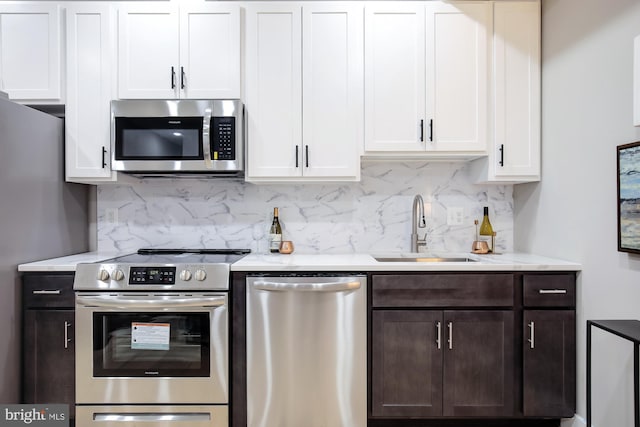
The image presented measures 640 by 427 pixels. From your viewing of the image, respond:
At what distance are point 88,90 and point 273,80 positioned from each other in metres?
1.13

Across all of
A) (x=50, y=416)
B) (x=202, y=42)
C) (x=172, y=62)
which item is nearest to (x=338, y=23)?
(x=202, y=42)

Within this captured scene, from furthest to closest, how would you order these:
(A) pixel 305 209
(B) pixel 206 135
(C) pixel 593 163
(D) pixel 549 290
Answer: (A) pixel 305 209, (B) pixel 206 135, (D) pixel 549 290, (C) pixel 593 163

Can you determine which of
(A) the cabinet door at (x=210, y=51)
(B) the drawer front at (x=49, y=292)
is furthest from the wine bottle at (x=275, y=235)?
(B) the drawer front at (x=49, y=292)

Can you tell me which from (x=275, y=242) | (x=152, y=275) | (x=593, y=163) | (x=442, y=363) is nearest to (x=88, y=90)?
(x=152, y=275)

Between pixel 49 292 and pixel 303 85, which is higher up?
pixel 303 85

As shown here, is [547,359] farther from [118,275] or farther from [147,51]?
[147,51]

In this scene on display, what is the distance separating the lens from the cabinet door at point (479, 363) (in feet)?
7.07

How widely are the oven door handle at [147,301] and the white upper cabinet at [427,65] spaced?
138cm

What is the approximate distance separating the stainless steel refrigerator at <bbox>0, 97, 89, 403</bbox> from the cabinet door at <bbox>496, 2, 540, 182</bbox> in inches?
105

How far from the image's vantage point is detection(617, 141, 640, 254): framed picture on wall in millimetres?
1725

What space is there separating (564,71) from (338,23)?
4.33 ft

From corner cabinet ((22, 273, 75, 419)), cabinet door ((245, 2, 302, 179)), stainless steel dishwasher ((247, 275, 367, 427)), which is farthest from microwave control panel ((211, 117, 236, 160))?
corner cabinet ((22, 273, 75, 419))

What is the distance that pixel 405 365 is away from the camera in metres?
2.17

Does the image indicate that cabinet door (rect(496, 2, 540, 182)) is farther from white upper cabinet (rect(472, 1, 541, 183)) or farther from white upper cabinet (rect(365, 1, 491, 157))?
white upper cabinet (rect(365, 1, 491, 157))
